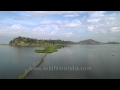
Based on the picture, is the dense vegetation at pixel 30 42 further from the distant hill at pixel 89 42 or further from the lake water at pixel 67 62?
the distant hill at pixel 89 42

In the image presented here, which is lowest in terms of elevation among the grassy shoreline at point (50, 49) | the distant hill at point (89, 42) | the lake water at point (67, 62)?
the lake water at point (67, 62)

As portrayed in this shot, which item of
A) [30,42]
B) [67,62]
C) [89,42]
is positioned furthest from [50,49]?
[89,42]

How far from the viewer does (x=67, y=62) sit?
3.19 m

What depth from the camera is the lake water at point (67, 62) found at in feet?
9.97

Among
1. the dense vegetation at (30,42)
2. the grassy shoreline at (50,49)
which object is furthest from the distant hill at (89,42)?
the grassy shoreline at (50,49)

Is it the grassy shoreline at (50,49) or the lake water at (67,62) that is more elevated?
the grassy shoreline at (50,49)

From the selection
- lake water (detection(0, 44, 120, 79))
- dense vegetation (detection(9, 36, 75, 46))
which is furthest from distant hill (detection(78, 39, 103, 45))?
dense vegetation (detection(9, 36, 75, 46))

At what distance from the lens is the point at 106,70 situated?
3174 mm

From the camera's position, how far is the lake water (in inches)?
120

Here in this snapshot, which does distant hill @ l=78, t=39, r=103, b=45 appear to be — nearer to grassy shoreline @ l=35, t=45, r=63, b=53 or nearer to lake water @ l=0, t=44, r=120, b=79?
lake water @ l=0, t=44, r=120, b=79

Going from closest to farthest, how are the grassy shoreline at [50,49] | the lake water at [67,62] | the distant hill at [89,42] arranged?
the lake water at [67,62], the distant hill at [89,42], the grassy shoreline at [50,49]
